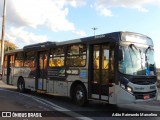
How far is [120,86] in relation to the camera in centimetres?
1244

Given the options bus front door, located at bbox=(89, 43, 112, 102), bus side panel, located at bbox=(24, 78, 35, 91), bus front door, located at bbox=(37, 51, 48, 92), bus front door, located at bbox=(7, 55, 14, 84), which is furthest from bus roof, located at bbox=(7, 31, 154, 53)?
bus front door, located at bbox=(7, 55, 14, 84)

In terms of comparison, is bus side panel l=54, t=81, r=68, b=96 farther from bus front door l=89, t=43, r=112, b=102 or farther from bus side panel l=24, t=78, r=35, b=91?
bus side panel l=24, t=78, r=35, b=91

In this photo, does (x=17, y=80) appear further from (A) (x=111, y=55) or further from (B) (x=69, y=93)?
(A) (x=111, y=55)

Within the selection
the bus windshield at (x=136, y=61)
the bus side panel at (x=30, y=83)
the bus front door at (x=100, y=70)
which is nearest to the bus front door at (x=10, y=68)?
the bus side panel at (x=30, y=83)

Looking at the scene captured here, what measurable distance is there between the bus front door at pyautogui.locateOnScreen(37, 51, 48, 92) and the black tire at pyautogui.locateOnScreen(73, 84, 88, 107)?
3221 mm

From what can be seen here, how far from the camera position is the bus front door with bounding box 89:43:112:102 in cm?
1330

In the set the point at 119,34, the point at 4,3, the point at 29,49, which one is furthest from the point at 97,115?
the point at 4,3

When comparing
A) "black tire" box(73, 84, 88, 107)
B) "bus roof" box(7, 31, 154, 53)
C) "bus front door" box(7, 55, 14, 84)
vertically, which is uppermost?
"bus roof" box(7, 31, 154, 53)

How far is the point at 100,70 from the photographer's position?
13.7 meters

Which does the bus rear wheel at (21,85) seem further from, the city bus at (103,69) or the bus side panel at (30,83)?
the city bus at (103,69)

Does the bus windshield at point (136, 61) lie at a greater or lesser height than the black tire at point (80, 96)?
greater

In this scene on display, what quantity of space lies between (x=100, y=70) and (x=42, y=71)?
5.59 m

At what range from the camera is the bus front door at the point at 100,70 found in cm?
1330

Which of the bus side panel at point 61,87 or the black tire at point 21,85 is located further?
the black tire at point 21,85
